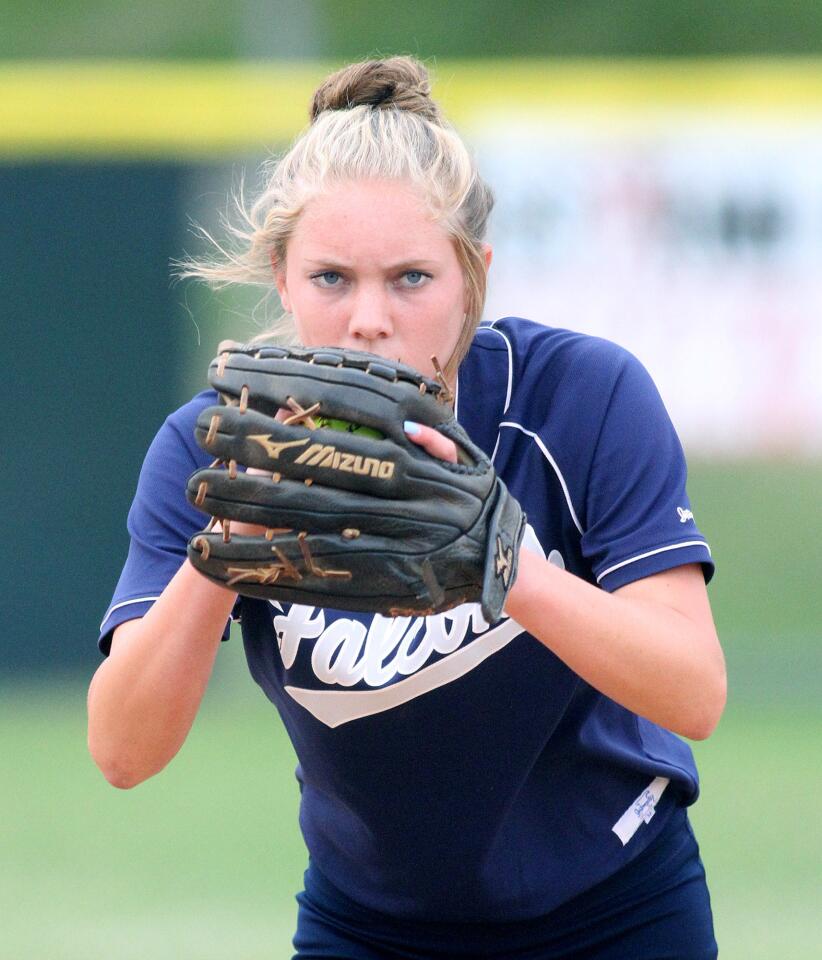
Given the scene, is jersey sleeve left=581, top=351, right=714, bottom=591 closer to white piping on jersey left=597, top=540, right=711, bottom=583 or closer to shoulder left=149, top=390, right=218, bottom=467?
white piping on jersey left=597, top=540, right=711, bottom=583

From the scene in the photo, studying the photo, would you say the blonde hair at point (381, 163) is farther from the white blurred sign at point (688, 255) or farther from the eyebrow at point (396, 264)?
the white blurred sign at point (688, 255)

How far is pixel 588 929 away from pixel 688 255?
5.16 meters

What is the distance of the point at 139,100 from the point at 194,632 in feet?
17.3

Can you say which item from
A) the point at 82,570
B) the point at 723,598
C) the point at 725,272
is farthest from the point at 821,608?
the point at 82,570

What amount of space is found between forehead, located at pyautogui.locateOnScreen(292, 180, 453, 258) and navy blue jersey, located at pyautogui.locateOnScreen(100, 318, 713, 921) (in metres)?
0.25

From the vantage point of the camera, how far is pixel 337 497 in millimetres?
1670

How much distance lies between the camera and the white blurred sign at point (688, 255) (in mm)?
6879

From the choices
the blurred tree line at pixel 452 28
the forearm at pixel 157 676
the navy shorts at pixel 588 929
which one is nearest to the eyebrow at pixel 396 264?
the forearm at pixel 157 676

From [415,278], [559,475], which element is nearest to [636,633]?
[559,475]

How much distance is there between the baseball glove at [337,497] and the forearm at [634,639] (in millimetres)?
89

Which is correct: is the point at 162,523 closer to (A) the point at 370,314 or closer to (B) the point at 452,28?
(A) the point at 370,314

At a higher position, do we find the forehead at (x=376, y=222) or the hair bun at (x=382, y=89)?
the hair bun at (x=382, y=89)

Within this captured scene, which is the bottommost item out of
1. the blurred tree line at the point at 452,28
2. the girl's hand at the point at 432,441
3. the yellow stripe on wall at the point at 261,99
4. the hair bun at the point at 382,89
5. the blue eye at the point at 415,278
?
the girl's hand at the point at 432,441

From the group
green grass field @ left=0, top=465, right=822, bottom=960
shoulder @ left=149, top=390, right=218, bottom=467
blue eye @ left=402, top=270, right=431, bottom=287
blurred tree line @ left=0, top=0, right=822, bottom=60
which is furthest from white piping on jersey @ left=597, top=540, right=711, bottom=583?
blurred tree line @ left=0, top=0, right=822, bottom=60
